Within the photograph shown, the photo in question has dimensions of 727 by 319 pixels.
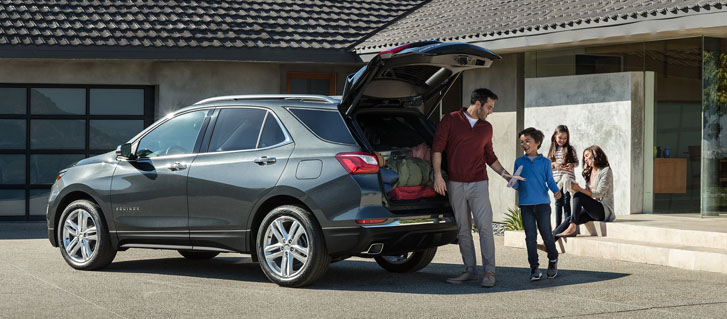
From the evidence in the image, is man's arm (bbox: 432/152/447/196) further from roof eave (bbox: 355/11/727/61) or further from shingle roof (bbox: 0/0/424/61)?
shingle roof (bbox: 0/0/424/61)

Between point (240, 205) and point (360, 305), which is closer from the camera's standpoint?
point (360, 305)

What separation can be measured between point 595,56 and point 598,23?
4.05 ft

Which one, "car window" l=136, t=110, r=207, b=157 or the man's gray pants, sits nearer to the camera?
the man's gray pants

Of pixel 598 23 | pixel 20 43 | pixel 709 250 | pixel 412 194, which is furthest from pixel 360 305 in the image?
pixel 20 43

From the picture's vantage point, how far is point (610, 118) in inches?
575

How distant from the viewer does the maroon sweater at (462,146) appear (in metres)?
9.00

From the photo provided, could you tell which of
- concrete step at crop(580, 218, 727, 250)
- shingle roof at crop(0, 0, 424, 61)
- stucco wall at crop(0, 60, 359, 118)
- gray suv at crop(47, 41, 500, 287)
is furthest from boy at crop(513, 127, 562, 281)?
stucco wall at crop(0, 60, 359, 118)

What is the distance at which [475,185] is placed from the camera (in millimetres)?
8992

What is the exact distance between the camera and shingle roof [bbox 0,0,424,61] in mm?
16234

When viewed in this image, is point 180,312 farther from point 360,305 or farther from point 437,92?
point 437,92

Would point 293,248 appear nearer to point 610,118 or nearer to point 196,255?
point 196,255

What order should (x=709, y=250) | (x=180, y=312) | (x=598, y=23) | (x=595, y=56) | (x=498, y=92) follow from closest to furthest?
(x=180, y=312) → (x=709, y=250) → (x=598, y=23) → (x=595, y=56) → (x=498, y=92)

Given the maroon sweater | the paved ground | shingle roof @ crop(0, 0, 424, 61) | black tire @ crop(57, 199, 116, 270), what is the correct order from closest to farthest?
the paved ground
the maroon sweater
black tire @ crop(57, 199, 116, 270)
shingle roof @ crop(0, 0, 424, 61)

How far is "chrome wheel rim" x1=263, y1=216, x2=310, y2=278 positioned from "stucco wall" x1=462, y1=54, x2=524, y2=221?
782 cm
